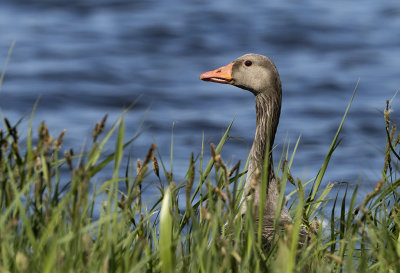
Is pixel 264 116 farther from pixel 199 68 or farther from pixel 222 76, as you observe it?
pixel 199 68

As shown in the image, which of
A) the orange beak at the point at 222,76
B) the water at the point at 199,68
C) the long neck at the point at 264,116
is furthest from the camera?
the water at the point at 199,68

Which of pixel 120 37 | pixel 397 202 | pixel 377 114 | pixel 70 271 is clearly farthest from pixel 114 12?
pixel 70 271

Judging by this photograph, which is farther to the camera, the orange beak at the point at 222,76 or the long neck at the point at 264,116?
the orange beak at the point at 222,76

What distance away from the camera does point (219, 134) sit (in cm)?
1112

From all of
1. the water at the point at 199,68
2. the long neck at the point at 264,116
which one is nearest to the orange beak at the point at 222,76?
the long neck at the point at 264,116

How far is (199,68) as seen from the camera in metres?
14.5

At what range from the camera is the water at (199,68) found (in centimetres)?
1145

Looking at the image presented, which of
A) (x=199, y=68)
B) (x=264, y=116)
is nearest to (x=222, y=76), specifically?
(x=264, y=116)

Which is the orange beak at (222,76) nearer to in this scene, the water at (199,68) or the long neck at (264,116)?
the long neck at (264,116)

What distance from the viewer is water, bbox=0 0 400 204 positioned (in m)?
11.4

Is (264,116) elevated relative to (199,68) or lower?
lower

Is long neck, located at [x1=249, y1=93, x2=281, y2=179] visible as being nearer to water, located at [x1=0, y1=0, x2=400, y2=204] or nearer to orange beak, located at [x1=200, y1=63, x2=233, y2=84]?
orange beak, located at [x1=200, y1=63, x2=233, y2=84]

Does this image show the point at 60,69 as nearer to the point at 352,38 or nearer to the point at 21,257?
the point at 352,38

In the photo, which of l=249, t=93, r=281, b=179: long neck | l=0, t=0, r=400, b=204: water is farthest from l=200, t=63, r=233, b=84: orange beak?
l=0, t=0, r=400, b=204: water
